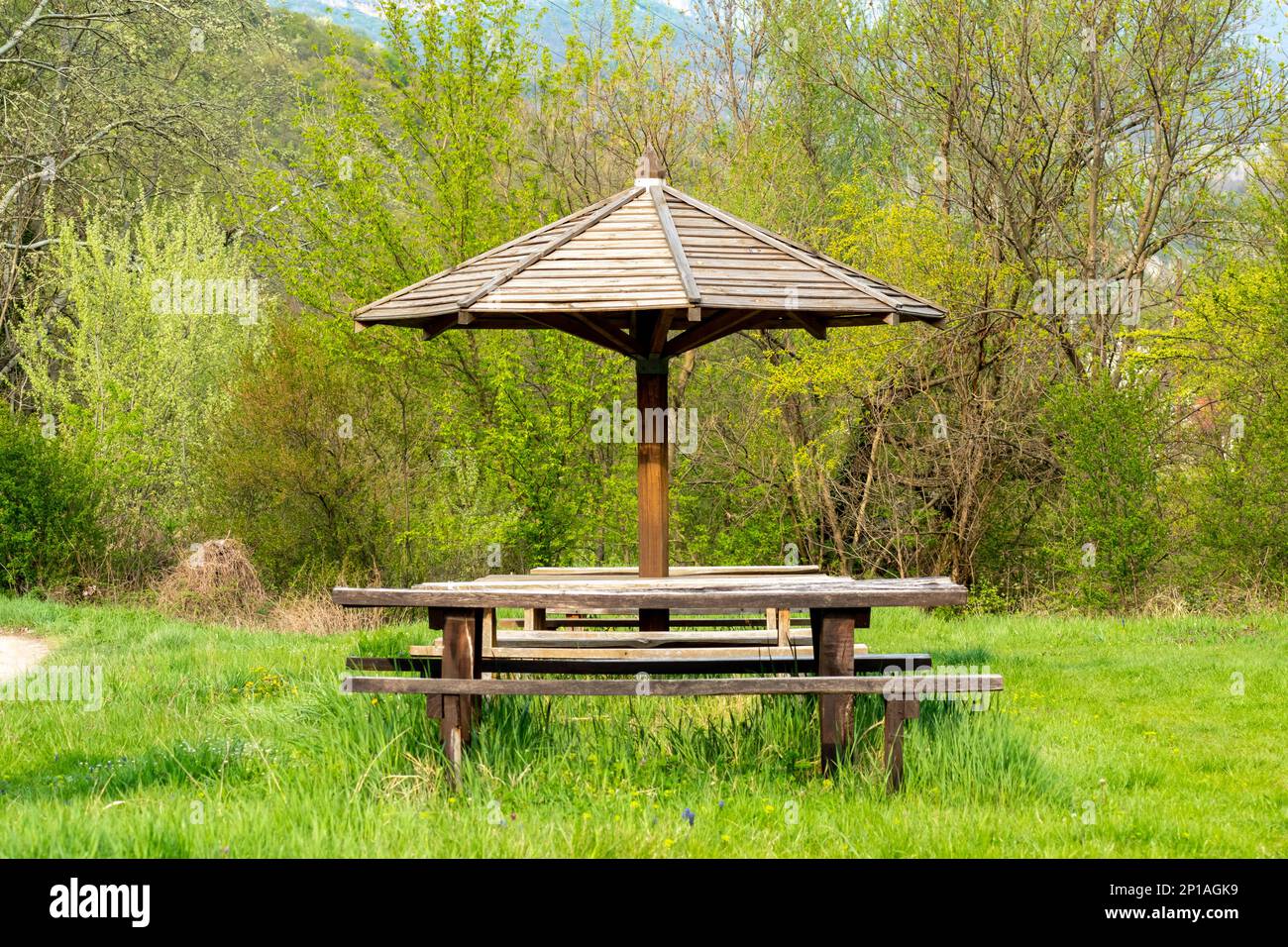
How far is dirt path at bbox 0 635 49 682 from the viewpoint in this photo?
34.4 feet

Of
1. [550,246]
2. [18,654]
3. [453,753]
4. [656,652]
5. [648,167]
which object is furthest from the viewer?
[18,654]

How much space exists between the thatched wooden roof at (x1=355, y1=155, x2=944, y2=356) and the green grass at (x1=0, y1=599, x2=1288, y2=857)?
209 centimetres

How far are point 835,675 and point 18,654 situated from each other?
27.0 feet

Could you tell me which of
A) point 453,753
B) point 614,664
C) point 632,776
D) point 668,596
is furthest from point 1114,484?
point 453,753

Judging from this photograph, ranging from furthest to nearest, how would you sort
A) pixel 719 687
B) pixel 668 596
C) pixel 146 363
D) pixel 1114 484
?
pixel 146 363 → pixel 1114 484 → pixel 668 596 → pixel 719 687

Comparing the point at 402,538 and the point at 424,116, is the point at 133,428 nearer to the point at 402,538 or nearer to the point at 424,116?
the point at 402,538

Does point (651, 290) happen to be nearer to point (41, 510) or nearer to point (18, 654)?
point (18, 654)

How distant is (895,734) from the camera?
5902 millimetres

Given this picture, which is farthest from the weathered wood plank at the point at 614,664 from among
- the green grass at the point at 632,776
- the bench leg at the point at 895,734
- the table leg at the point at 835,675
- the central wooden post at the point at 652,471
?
the bench leg at the point at 895,734

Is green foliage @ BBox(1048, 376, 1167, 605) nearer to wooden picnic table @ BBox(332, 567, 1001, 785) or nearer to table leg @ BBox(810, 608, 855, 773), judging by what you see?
Answer: wooden picnic table @ BBox(332, 567, 1001, 785)

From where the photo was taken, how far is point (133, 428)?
17234 millimetres

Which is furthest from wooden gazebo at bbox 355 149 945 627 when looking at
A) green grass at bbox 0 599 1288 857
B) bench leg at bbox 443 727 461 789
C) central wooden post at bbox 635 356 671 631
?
bench leg at bbox 443 727 461 789

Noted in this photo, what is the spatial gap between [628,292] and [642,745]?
7.44 feet

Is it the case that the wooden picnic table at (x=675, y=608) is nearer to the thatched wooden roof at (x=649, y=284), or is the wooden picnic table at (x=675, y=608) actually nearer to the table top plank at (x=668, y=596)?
the table top plank at (x=668, y=596)
